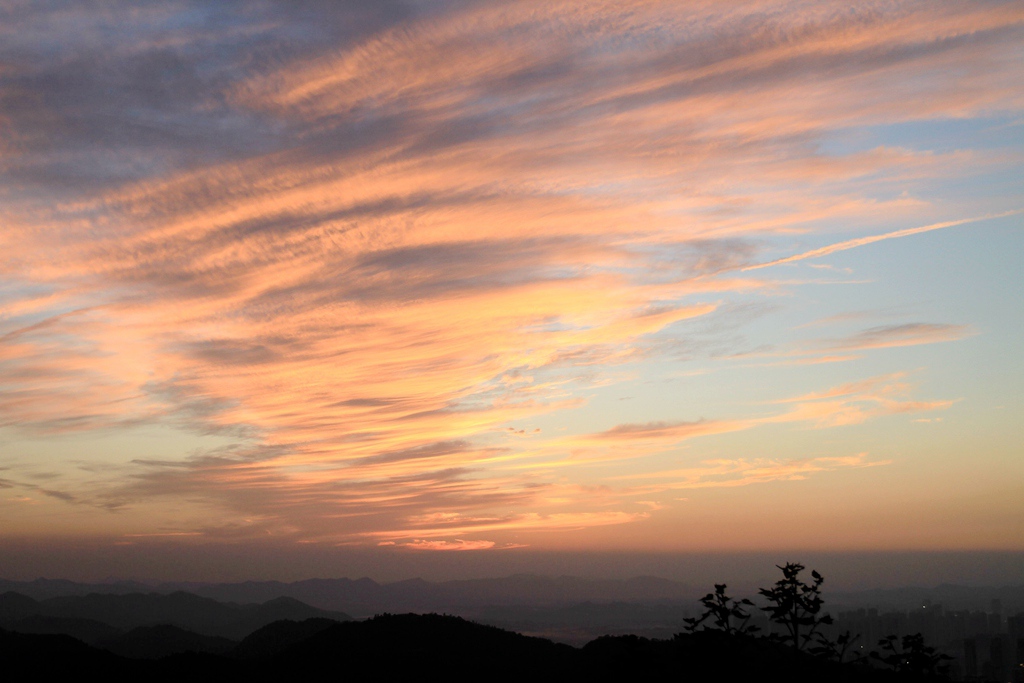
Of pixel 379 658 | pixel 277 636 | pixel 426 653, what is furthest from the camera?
pixel 277 636

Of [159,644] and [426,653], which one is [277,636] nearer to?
[159,644]

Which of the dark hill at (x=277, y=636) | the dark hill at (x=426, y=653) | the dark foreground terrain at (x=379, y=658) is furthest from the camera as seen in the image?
the dark hill at (x=277, y=636)

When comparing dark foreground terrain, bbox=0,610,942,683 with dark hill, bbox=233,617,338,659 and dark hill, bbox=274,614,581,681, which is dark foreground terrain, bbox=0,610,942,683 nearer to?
dark hill, bbox=274,614,581,681

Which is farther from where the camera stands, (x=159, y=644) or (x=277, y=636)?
(x=159, y=644)

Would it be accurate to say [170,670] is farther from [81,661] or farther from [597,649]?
[597,649]

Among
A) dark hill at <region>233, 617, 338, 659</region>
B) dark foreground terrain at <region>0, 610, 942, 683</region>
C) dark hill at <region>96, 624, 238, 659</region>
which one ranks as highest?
dark foreground terrain at <region>0, 610, 942, 683</region>

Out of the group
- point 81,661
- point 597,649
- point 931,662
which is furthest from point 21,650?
point 931,662

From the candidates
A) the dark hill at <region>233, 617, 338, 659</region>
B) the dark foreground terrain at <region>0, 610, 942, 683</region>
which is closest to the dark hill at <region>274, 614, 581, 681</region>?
the dark foreground terrain at <region>0, 610, 942, 683</region>

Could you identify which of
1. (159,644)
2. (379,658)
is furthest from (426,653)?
(159,644)

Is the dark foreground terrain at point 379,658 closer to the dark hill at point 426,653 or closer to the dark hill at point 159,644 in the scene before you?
the dark hill at point 426,653

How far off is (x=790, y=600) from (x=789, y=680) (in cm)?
691

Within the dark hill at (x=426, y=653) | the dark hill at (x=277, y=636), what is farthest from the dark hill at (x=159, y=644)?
the dark hill at (x=426, y=653)

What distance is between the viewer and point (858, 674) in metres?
70.2

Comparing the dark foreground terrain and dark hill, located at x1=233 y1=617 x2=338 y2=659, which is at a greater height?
the dark foreground terrain
